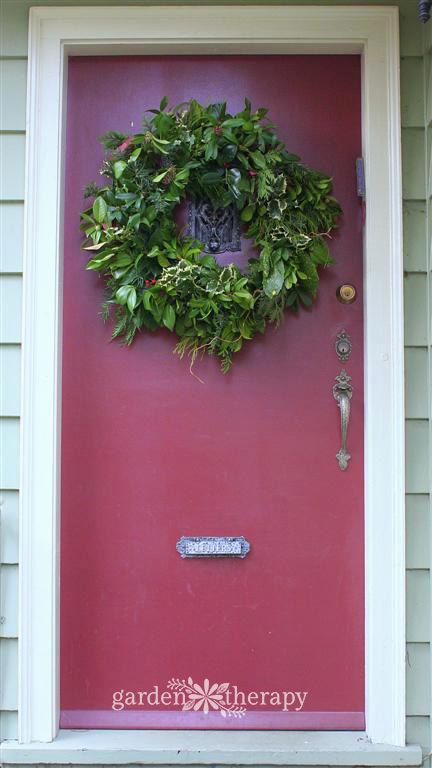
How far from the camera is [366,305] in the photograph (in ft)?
6.11

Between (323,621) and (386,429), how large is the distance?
1.93 feet

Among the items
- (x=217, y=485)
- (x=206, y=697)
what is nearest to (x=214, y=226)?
(x=217, y=485)

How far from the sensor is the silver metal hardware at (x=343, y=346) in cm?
190

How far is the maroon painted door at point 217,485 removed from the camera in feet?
6.18

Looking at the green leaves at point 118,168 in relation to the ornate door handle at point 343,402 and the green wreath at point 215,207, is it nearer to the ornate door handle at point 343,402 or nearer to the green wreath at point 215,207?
the green wreath at point 215,207

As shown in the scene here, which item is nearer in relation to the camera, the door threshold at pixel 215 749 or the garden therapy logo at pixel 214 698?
the door threshold at pixel 215 749

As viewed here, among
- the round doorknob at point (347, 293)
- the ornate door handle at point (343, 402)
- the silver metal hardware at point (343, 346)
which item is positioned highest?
the round doorknob at point (347, 293)

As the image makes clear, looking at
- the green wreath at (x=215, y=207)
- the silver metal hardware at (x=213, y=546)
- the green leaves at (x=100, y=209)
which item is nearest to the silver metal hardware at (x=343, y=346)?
the green wreath at (x=215, y=207)

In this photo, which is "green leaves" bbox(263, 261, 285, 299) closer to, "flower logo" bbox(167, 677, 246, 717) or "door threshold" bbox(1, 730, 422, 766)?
"flower logo" bbox(167, 677, 246, 717)

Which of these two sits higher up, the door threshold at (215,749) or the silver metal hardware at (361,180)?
the silver metal hardware at (361,180)

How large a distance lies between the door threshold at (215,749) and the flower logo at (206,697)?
0.06 metres

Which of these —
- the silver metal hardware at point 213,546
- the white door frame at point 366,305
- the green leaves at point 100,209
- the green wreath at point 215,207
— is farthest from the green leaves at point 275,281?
the silver metal hardware at point 213,546

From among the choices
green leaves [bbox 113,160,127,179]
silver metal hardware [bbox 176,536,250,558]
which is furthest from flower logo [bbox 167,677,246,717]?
green leaves [bbox 113,160,127,179]

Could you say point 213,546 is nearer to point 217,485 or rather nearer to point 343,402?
point 217,485
